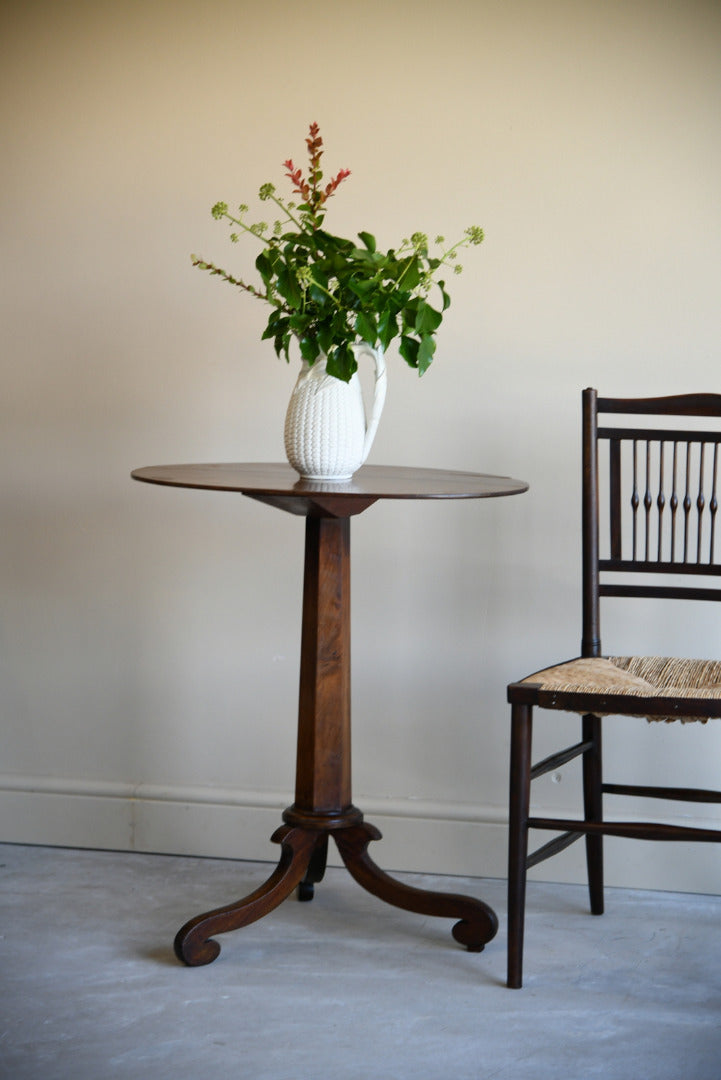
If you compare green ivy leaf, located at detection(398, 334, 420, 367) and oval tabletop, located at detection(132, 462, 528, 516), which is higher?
green ivy leaf, located at detection(398, 334, 420, 367)

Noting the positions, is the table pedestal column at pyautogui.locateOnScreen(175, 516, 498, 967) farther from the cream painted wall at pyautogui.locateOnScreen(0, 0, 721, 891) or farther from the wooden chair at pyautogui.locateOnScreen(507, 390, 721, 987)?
the cream painted wall at pyautogui.locateOnScreen(0, 0, 721, 891)

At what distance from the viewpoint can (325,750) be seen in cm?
199

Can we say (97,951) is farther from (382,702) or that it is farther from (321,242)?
(321,242)

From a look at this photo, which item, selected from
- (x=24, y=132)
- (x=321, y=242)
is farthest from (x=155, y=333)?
(x=321, y=242)

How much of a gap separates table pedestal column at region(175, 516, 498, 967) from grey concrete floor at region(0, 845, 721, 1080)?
3.1 inches

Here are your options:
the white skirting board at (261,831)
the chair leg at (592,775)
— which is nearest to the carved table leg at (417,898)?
the chair leg at (592,775)

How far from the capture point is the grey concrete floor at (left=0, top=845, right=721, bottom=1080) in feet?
5.26

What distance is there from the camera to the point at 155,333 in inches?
98.9

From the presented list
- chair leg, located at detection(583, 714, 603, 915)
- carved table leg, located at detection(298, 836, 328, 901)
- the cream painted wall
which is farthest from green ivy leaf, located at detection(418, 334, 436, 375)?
carved table leg, located at detection(298, 836, 328, 901)

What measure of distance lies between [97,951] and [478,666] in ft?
3.19

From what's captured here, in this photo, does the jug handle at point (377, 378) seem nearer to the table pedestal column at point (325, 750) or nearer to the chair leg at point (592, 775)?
the table pedestal column at point (325, 750)

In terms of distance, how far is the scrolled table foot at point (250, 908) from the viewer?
6.23ft

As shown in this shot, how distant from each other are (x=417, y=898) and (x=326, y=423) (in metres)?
0.87

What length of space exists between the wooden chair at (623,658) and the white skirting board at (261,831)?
219 millimetres
